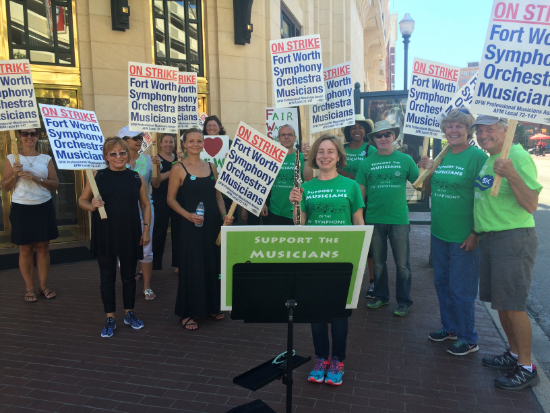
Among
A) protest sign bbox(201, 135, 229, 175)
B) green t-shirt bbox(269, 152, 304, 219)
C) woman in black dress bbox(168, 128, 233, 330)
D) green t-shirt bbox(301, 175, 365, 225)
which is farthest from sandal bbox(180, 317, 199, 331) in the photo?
protest sign bbox(201, 135, 229, 175)

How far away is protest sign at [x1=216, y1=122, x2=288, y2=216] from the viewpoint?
14.1ft

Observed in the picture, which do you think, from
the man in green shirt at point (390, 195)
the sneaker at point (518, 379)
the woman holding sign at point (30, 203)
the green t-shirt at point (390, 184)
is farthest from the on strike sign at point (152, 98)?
the sneaker at point (518, 379)

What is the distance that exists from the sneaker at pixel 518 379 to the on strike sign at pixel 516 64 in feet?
6.47

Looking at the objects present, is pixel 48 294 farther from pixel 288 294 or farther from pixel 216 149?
pixel 288 294

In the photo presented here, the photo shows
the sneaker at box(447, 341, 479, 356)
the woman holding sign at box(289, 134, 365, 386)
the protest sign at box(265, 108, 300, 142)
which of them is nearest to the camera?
the woman holding sign at box(289, 134, 365, 386)

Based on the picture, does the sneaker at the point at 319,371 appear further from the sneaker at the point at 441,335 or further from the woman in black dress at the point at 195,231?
the woman in black dress at the point at 195,231

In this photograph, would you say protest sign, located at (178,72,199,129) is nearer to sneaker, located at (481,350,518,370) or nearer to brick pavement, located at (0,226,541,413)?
brick pavement, located at (0,226,541,413)

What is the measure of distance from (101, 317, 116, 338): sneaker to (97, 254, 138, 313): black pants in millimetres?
104

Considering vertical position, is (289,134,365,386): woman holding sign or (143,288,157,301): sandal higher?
(289,134,365,386): woman holding sign

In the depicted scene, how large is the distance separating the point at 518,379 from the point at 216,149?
16.1ft

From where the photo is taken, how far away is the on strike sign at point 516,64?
3635 millimetres

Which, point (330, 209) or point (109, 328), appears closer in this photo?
point (330, 209)

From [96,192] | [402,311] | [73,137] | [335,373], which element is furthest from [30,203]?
[402,311]

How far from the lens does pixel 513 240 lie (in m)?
3.74
